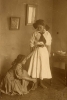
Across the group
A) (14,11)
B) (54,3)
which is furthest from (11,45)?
(54,3)

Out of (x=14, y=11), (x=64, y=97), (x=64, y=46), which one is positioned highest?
(x=14, y=11)

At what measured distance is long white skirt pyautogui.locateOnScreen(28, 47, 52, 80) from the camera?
2662 mm

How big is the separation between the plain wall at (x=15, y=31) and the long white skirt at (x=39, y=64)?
1.88 feet

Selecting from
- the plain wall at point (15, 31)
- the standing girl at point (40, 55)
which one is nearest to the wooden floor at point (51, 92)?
the standing girl at point (40, 55)

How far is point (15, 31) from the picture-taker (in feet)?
10.7

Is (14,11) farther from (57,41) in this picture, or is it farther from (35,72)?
(35,72)

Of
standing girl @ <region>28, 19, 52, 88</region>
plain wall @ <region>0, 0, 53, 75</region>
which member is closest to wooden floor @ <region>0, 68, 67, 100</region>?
standing girl @ <region>28, 19, 52, 88</region>

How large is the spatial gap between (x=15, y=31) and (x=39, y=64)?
0.96m

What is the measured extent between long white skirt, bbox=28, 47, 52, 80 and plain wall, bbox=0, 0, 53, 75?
572 mm

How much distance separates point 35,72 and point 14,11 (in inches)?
49.5

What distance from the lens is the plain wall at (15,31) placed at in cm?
301

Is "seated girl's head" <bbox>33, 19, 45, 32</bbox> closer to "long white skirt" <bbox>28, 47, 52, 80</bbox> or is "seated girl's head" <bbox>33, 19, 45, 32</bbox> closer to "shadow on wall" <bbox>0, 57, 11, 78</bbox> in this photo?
"long white skirt" <bbox>28, 47, 52, 80</bbox>

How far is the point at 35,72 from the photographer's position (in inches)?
105

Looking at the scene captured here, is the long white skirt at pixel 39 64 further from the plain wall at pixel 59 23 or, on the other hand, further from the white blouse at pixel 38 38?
the plain wall at pixel 59 23
